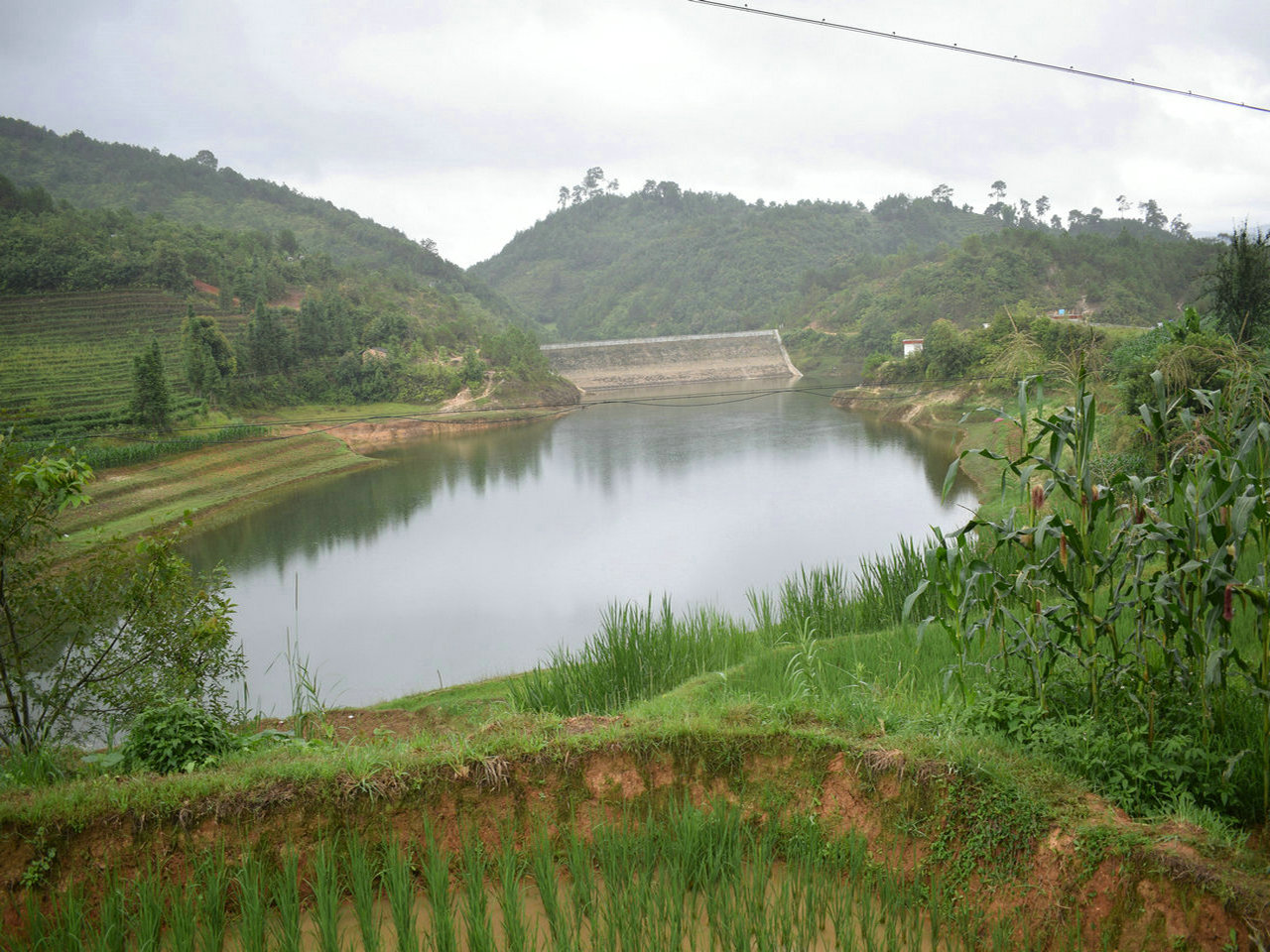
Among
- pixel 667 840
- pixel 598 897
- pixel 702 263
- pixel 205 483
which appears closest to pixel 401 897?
pixel 598 897

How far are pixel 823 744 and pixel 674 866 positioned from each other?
739 mm

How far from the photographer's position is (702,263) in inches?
2395

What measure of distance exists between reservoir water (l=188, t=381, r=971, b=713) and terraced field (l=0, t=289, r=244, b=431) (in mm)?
3502

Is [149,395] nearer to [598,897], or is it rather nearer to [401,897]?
[401,897]

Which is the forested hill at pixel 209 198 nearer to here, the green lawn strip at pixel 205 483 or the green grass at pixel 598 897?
the green lawn strip at pixel 205 483

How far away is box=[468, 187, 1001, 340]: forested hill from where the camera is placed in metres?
55.4

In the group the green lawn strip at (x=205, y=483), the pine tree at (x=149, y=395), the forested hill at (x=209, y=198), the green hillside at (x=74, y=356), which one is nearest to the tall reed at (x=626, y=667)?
the green lawn strip at (x=205, y=483)

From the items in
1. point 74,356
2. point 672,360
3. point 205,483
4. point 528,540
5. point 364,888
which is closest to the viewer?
point 364,888

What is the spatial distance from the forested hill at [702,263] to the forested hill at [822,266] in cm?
16

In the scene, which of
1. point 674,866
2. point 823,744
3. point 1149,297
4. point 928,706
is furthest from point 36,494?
point 1149,297

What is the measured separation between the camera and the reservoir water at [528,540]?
29.7ft

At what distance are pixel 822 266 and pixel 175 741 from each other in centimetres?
5589

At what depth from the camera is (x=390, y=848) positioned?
2.55m

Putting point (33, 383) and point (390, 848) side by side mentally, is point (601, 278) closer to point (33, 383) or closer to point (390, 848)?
point (33, 383)
